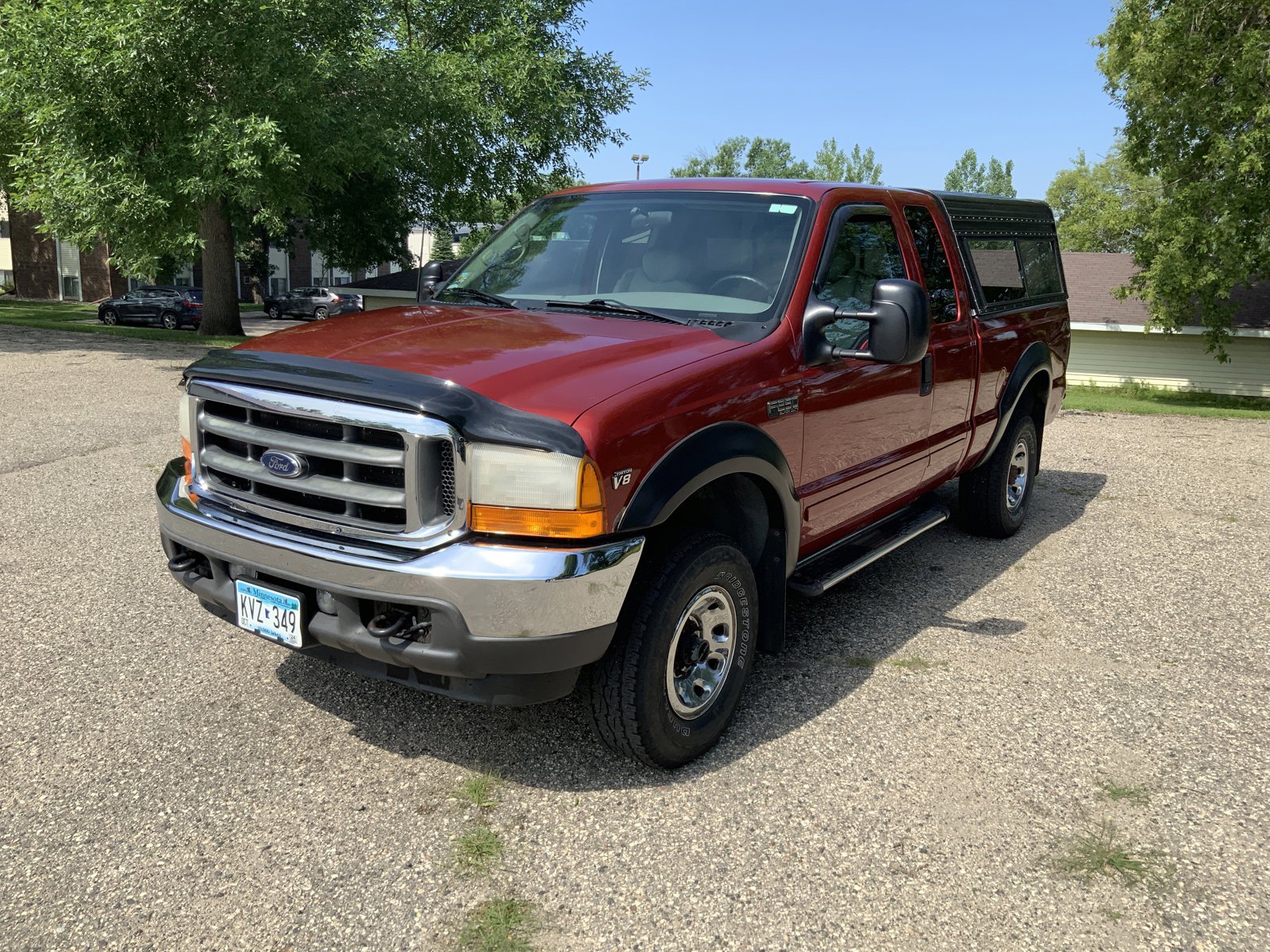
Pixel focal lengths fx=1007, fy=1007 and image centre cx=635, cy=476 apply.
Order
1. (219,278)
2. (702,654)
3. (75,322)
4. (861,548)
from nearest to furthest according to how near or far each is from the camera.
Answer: (702,654), (861,548), (219,278), (75,322)

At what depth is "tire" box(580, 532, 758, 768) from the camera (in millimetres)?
3197

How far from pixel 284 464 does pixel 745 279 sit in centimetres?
194

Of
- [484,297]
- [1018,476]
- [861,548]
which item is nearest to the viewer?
[484,297]

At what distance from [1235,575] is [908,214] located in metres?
3.10

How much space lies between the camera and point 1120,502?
795 centimetres

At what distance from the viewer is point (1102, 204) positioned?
35.9 metres

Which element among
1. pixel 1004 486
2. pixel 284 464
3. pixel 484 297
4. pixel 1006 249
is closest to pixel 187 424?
pixel 284 464

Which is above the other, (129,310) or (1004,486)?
(1004,486)

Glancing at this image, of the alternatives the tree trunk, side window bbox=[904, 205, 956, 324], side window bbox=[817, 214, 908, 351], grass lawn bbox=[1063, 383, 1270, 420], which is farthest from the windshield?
the tree trunk

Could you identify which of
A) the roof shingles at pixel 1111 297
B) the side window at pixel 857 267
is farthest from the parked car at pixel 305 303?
the side window at pixel 857 267

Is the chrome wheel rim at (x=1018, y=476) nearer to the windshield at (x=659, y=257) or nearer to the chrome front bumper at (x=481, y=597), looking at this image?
the windshield at (x=659, y=257)

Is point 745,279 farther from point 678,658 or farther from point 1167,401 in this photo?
point 1167,401

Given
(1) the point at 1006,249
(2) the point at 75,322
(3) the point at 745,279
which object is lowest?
(2) the point at 75,322

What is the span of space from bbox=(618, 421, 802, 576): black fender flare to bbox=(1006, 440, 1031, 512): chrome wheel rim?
3.26 meters
